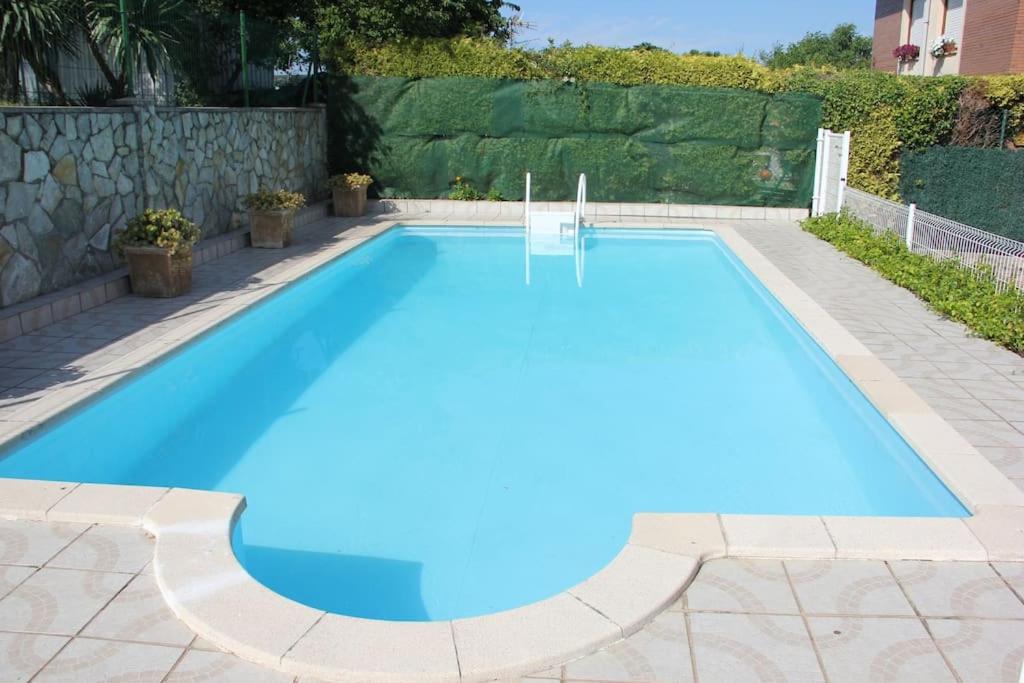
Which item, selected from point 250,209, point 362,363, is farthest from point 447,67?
point 362,363

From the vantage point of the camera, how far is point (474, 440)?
5.43 meters

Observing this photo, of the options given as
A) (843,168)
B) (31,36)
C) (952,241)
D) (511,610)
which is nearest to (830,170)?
(843,168)

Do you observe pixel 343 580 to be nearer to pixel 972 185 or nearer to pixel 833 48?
pixel 972 185

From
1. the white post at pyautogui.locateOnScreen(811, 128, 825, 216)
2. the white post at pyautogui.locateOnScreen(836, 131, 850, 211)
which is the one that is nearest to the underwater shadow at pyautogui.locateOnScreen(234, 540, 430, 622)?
the white post at pyautogui.locateOnScreen(836, 131, 850, 211)

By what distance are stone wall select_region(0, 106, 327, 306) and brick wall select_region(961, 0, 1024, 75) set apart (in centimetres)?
1271

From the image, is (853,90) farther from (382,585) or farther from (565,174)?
(382,585)

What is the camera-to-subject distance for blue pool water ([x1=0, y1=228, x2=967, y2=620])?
13.5ft

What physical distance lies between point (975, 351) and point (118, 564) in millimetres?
5852

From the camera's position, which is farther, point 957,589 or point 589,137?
point 589,137

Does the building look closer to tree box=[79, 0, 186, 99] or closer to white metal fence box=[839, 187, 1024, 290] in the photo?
white metal fence box=[839, 187, 1024, 290]

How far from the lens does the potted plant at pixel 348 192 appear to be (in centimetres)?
1327

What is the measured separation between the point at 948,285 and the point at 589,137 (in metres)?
7.41

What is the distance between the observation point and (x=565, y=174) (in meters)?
14.3

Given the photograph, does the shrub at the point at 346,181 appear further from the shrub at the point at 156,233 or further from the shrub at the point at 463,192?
the shrub at the point at 156,233
